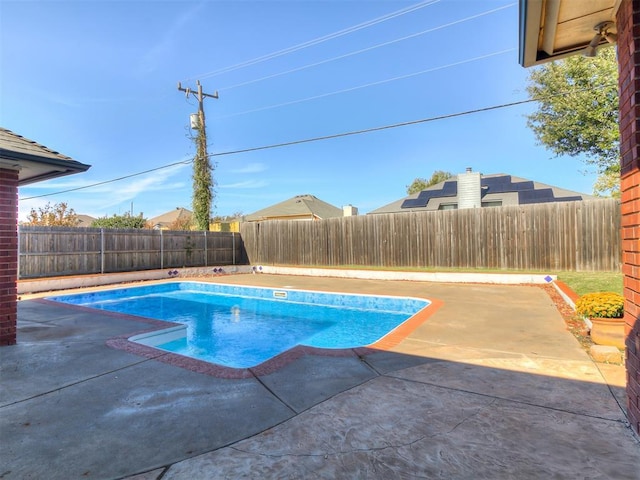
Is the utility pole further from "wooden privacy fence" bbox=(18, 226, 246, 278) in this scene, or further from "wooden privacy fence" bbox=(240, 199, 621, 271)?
"wooden privacy fence" bbox=(240, 199, 621, 271)

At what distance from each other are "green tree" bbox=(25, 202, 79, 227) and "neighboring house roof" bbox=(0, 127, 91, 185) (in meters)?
24.1

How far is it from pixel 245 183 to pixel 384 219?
18.6 meters

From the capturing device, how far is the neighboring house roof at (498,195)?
18.7 meters

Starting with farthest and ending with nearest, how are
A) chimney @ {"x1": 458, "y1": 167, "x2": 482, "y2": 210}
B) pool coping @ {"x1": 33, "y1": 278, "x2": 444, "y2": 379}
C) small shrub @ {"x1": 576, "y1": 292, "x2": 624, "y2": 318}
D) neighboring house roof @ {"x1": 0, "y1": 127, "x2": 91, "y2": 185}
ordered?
chimney @ {"x1": 458, "y1": 167, "x2": 482, "y2": 210}, small shrub @ {"x1": 576, "y1": 292, "x2": 624, "y2": 318}, neighboring house roof @ {"x1": 0, "y1": 127, "x2": 91, "y2": 185}, pool coping @ {"x1": 33, "y1": 278, "x2": 444, "y2": 379}

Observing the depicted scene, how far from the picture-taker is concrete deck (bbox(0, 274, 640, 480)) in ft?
6.51

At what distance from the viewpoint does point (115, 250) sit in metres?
13.7

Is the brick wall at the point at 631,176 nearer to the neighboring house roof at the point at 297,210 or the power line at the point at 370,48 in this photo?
the power line at the point at 370,48

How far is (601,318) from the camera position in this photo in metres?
4.34

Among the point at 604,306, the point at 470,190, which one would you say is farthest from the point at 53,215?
the point at 604,306

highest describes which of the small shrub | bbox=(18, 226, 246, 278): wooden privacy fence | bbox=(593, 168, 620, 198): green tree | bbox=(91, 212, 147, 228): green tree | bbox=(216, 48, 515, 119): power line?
bbox=(216, 48, 515, 119): power line

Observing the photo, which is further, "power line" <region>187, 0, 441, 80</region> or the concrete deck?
"power line" <region>187, 0, 441, 80</region>

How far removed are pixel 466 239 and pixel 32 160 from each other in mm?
12953

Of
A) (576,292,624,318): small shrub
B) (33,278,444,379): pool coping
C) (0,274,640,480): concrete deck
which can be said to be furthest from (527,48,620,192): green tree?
(0,274,640,480): concrete deck

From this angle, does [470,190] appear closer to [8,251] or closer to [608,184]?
[608,184]
